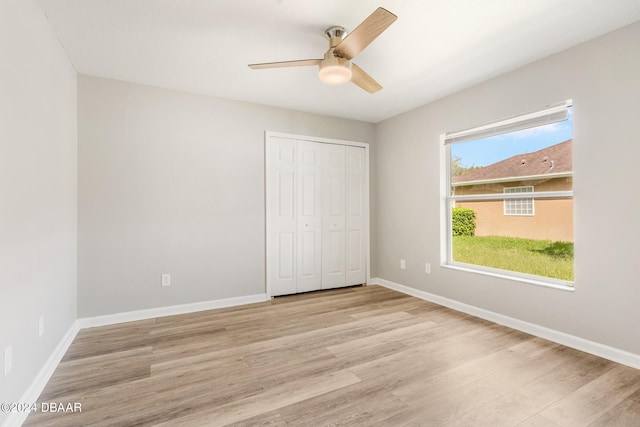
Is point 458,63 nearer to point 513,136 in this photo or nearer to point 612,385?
point 513,136

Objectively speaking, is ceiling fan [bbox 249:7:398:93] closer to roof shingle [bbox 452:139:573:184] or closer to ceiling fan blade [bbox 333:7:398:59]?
ceiling fan blade [bbox 333:7:398:59]

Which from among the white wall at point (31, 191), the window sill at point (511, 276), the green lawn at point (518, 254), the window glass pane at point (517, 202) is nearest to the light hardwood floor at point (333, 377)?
the white wall at point (31, 191)

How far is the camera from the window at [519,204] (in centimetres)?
292

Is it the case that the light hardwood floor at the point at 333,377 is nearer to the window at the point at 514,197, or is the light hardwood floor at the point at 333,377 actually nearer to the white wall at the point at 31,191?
the white wall at the point at 31,191

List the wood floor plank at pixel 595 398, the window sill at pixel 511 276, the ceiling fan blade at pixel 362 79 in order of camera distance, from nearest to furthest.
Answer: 1. the wood floor plank at pixel 595 398
2. the ceiling fan blade at pixel 362 79
3. the window sill at pixel 511 276

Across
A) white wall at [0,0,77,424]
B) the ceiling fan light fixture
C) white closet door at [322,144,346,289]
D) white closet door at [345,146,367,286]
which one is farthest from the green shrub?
white wall at [0,0,77,424]

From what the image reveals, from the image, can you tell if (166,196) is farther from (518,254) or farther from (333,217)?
(518,254)

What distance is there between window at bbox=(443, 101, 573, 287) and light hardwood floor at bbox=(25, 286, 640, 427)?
707 mm

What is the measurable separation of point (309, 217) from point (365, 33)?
2685mm

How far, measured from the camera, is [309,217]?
4219 millimetres

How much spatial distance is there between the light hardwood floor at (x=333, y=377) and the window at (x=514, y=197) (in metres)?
0.71

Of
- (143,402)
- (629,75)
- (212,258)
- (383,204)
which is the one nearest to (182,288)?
(212,258)

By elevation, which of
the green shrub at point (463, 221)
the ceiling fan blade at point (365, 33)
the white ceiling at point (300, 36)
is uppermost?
the white ceiling at point (300, 36)

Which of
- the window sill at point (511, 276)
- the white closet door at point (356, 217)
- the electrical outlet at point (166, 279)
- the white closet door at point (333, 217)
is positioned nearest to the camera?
the window sill at point (511, 276)
